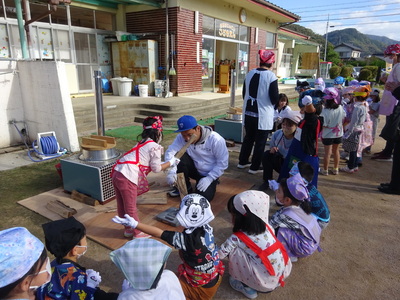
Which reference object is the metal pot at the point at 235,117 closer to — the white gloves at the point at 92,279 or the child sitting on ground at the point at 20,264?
the white gloves at the point at 92,279

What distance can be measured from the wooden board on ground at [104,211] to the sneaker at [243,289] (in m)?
0.93

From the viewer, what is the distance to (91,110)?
7328 mm

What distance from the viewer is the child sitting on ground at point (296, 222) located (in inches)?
95.0

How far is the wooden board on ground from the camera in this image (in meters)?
2.87

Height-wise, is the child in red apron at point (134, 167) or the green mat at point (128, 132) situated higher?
the child in red apron at point (134, 167)

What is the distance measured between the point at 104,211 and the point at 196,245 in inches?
70.8

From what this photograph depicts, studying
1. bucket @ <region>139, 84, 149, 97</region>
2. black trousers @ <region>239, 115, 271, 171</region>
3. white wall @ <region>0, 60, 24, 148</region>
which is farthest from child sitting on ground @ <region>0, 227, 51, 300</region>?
bucket @ <region>139, 84, 149, 97</region>

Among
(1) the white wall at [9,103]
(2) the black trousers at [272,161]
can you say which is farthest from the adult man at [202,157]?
(1) the white wall at [9,103]

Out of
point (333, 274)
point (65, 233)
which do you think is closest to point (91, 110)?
point (65, 233)

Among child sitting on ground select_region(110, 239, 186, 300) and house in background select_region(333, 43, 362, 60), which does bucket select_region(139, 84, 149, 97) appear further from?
house in background select_region(333, 43, 362, 60)

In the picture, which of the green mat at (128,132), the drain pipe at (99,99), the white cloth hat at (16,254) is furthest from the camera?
the green mat at (128,132)

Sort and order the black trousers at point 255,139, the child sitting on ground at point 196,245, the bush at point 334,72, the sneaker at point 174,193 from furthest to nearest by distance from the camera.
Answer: the bush at point 334,72
the black trousers at point 255,139
the sneaker at point 174,193
the child sitting on ground at point 196,245

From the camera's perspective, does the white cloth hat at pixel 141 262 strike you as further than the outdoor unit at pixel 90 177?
No

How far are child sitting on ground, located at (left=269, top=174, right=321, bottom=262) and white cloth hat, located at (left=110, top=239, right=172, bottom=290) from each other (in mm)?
1381
